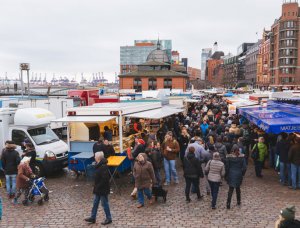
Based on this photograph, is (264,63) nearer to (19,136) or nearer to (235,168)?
(19,136)

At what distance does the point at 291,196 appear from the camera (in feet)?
35.4

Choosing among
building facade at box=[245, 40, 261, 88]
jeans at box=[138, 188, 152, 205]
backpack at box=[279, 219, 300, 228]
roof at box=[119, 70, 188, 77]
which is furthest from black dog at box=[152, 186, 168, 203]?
building facade at box=[245, 40, 261, 88]

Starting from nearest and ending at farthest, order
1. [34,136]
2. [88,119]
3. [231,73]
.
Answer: [88,119]
[34,136]
[231,73]

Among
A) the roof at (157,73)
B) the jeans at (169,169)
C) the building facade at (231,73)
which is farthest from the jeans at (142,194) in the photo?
the building facade at (231,73)

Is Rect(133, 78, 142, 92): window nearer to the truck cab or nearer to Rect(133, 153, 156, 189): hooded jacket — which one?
the truck cab

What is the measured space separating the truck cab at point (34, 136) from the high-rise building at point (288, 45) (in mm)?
82822

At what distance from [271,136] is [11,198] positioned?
34.7 feet

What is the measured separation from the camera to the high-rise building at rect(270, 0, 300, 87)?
8819cm

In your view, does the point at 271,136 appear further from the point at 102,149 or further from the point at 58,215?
the point at 58,215

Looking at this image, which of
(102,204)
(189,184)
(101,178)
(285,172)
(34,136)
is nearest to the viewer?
(101,178)

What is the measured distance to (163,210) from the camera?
9.73 metres

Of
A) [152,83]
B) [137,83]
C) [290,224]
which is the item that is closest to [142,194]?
[290,224]

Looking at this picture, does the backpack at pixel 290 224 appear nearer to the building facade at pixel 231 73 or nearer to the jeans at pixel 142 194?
the jeans at pixel 142 194

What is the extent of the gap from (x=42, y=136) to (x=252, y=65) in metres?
121
